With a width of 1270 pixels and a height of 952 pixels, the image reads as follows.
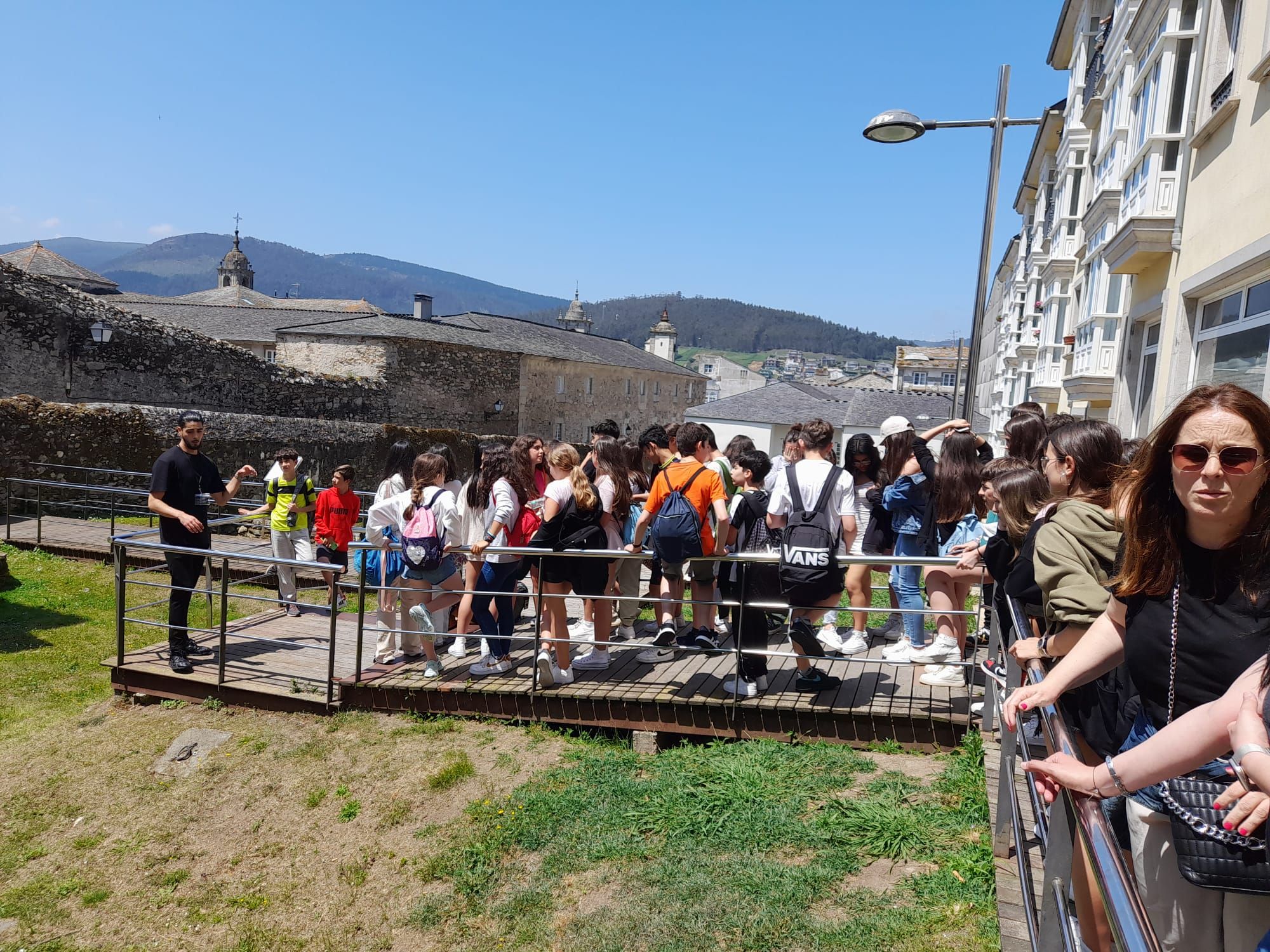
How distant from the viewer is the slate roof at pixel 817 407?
56844mm

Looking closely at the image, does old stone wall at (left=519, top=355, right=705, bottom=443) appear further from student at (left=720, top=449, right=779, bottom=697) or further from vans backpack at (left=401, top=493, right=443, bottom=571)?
student at (left=720, top=449, right=779, bottom=697)

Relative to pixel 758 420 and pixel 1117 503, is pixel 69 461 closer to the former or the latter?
pixel 1117 503

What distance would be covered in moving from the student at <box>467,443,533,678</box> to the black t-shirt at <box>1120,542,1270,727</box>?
4.76m

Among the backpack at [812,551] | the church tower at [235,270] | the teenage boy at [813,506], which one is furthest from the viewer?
the church tower at [235,270]

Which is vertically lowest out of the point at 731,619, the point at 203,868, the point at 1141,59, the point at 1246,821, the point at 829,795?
the point at 203,868

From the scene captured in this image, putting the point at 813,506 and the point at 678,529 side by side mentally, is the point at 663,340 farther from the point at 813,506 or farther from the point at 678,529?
the point at 813,506

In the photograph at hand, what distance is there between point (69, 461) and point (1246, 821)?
720 inches

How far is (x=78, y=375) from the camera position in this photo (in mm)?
21312

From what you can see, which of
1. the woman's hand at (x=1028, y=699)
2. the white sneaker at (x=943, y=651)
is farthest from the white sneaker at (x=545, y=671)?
the woman's hand at (x=1028, y=699)

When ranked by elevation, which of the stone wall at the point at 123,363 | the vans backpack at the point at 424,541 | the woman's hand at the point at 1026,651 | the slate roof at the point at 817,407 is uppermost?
the slate roof at the point at 817,407

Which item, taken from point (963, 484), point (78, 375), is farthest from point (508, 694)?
point (78, 375)

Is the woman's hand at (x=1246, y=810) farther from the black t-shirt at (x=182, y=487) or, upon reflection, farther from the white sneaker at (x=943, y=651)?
the black t-shirt at (x=182, y=487)

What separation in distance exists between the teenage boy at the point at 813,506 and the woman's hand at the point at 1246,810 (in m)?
3.85

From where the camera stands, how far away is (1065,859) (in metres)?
2.26
